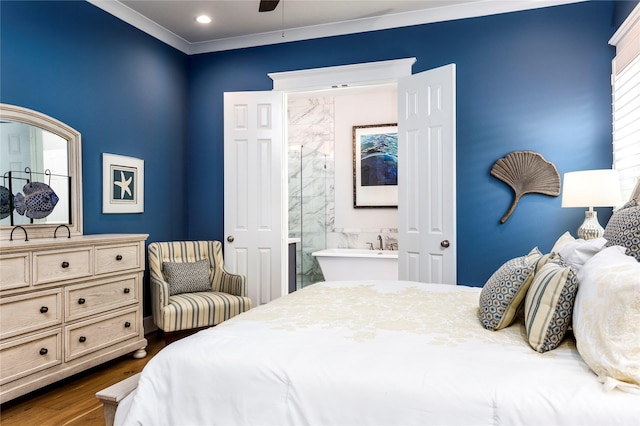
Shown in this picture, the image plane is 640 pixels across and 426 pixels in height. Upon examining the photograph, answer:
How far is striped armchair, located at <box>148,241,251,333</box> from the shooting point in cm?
341

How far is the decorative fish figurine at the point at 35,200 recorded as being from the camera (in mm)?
2938

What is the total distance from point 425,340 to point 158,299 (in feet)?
8.25

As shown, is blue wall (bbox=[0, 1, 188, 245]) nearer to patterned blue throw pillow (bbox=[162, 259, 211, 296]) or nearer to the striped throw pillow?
patterned blue throw pillow (bbox=[162, 259, 211, 296])

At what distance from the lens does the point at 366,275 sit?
5363 mm

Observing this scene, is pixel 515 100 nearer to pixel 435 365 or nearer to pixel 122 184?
pixel 435 365

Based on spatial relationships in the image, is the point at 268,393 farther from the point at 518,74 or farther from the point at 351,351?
the point at 518,74

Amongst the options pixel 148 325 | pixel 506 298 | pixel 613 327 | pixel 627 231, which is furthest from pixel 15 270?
pixel 627 231

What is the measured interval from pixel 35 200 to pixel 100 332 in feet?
3.32

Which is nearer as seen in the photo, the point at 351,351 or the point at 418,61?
the point at 351,351

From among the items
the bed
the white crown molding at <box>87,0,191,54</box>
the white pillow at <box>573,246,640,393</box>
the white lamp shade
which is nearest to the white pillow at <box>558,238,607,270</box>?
the bed

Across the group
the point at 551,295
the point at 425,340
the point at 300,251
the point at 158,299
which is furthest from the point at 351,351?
the point at 300,251

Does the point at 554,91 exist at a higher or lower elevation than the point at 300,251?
higher

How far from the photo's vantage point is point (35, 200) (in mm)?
2988

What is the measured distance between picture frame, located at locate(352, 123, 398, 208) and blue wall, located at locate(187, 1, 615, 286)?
A: 1.76 meters
